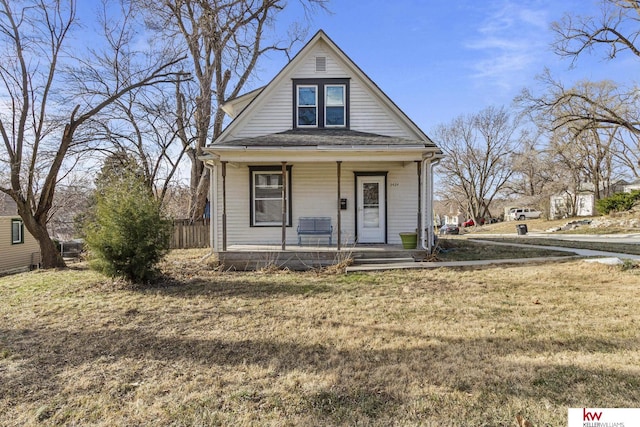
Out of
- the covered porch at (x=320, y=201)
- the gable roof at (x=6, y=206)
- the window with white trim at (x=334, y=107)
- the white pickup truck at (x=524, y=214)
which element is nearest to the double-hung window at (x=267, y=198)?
the covered porch at (x=320, y=201)

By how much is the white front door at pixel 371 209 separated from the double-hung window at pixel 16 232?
1946cm

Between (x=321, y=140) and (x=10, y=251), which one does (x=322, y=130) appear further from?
(x=10, y=251)

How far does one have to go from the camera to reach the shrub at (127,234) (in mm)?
7410

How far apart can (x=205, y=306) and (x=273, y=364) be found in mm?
2890

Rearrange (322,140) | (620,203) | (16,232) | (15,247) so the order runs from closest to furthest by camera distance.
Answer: (322,140) → (15,247) → (16,232) → (620,203)

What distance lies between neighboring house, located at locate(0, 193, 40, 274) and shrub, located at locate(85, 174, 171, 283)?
15190mm

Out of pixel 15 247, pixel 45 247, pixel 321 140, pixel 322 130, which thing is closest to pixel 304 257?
pixel 321 140

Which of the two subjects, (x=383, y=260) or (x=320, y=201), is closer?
(x=383, y=260)

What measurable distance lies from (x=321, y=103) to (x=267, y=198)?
12.3 ft

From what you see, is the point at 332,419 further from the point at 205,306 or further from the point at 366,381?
the point at 205,306

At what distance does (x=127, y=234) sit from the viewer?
7.46m

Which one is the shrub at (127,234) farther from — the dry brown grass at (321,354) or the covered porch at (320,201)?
the covered porch at (320,201)

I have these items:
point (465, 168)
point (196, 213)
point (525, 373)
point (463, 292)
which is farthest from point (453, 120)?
point (525, 373)

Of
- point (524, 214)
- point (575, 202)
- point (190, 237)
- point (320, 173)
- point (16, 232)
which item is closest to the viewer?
point (320, 173)
